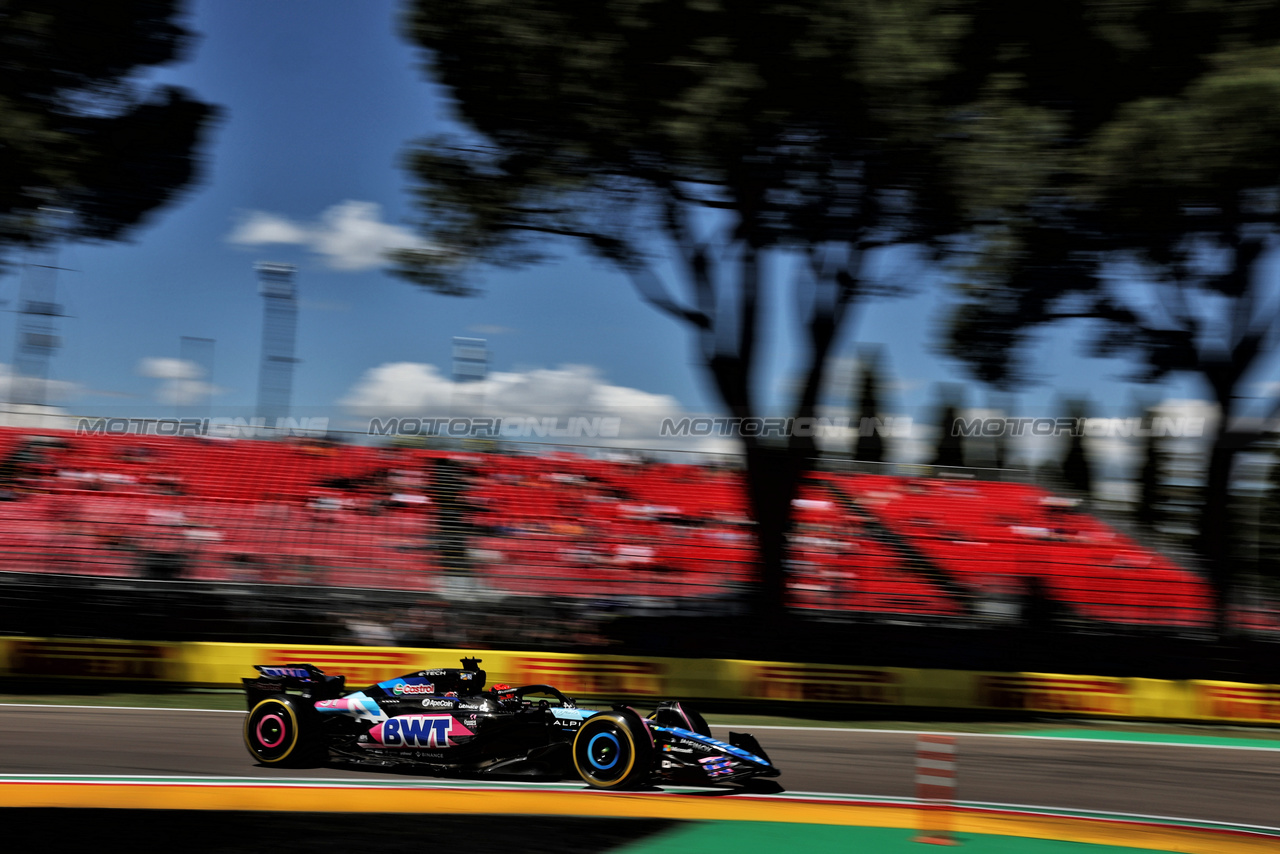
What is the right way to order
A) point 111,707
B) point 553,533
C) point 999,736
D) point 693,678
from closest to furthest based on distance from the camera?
point 111,707, point 999,736, point 693,678, point 553,533

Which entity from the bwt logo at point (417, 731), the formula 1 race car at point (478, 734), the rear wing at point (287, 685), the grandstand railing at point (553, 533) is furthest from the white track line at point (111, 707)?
the bwt logo at point (417, 731)

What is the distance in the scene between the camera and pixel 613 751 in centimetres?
726

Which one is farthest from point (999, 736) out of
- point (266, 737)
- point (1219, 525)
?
point (266, 737)

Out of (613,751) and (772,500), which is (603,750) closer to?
(613,751)

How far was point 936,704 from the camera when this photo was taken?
45.2 feet

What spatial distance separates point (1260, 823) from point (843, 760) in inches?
133

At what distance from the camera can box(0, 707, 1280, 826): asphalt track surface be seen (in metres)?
7.89

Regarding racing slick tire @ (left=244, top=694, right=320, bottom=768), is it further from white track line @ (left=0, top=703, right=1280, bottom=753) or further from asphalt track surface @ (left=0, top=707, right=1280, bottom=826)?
white track line @ (left=0, top=703, right=1280, bottom=753)

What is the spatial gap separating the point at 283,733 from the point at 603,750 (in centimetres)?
247

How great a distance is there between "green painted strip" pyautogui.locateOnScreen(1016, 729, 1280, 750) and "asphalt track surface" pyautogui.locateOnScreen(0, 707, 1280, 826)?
14.5 inches

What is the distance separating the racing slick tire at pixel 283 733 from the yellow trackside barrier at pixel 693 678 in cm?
527

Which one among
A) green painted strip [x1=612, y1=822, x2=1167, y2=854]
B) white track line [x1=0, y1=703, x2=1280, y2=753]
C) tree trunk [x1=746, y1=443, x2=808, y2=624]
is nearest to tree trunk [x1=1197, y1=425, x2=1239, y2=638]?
white track line [x1=0, y1=703, x2=1280, y2=753]

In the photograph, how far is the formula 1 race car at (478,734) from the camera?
7297mm

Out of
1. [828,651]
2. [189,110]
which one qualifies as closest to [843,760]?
[828,651]
